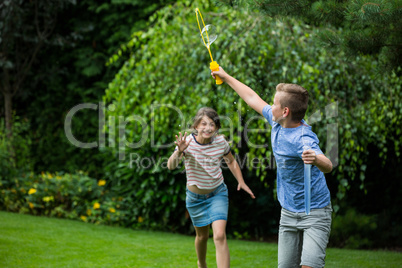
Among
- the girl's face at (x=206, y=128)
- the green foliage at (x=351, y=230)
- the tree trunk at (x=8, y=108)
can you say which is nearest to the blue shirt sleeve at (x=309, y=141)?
the girl's face at (x=206, y=128)

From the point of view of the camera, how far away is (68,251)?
4.43 metres

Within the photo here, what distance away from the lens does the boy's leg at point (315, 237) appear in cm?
238

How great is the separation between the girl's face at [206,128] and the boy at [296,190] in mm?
882

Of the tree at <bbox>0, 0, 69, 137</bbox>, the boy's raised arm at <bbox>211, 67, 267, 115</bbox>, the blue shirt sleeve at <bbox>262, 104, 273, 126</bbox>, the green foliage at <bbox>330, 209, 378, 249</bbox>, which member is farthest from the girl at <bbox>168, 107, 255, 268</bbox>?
the tree at <bbox>0, 0, 69, 137</bbox>

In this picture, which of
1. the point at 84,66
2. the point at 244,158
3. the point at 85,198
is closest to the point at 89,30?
the point at 84,66

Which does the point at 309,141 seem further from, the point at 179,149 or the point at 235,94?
the point at 235,94

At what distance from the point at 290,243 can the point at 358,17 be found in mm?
1457

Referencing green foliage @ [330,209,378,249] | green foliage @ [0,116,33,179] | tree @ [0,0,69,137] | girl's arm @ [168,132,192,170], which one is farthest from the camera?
tree @ [0,0,69,137]

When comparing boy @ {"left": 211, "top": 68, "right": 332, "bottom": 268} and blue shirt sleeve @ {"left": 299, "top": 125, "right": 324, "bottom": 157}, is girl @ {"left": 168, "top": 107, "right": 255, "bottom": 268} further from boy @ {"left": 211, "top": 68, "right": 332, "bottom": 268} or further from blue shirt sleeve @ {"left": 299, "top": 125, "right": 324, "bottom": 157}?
blue shirt sleeve @ {"left": 299, "top": 125, "right": 324, "bottom": 157}

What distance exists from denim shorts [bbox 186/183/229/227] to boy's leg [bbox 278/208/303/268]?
0.79m

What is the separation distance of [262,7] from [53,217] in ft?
14.8

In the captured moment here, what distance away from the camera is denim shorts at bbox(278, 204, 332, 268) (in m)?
2.39

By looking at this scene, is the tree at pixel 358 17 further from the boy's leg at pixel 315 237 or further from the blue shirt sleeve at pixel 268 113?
the boy's leg at pixel 315 237

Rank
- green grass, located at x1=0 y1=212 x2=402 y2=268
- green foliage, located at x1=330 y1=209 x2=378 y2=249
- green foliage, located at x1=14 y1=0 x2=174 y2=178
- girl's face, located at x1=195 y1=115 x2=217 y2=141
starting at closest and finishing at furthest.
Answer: girl's face, located at x1=195 y1=115 x2=217 y2=141
green grass, located at x1=0 y1=212 x2=402 y2=268
green foliage, located at x1=330 y1=209 x2=378 y2=249
green foliage, located at x1=14 y1=0 x2=174 y2=178
